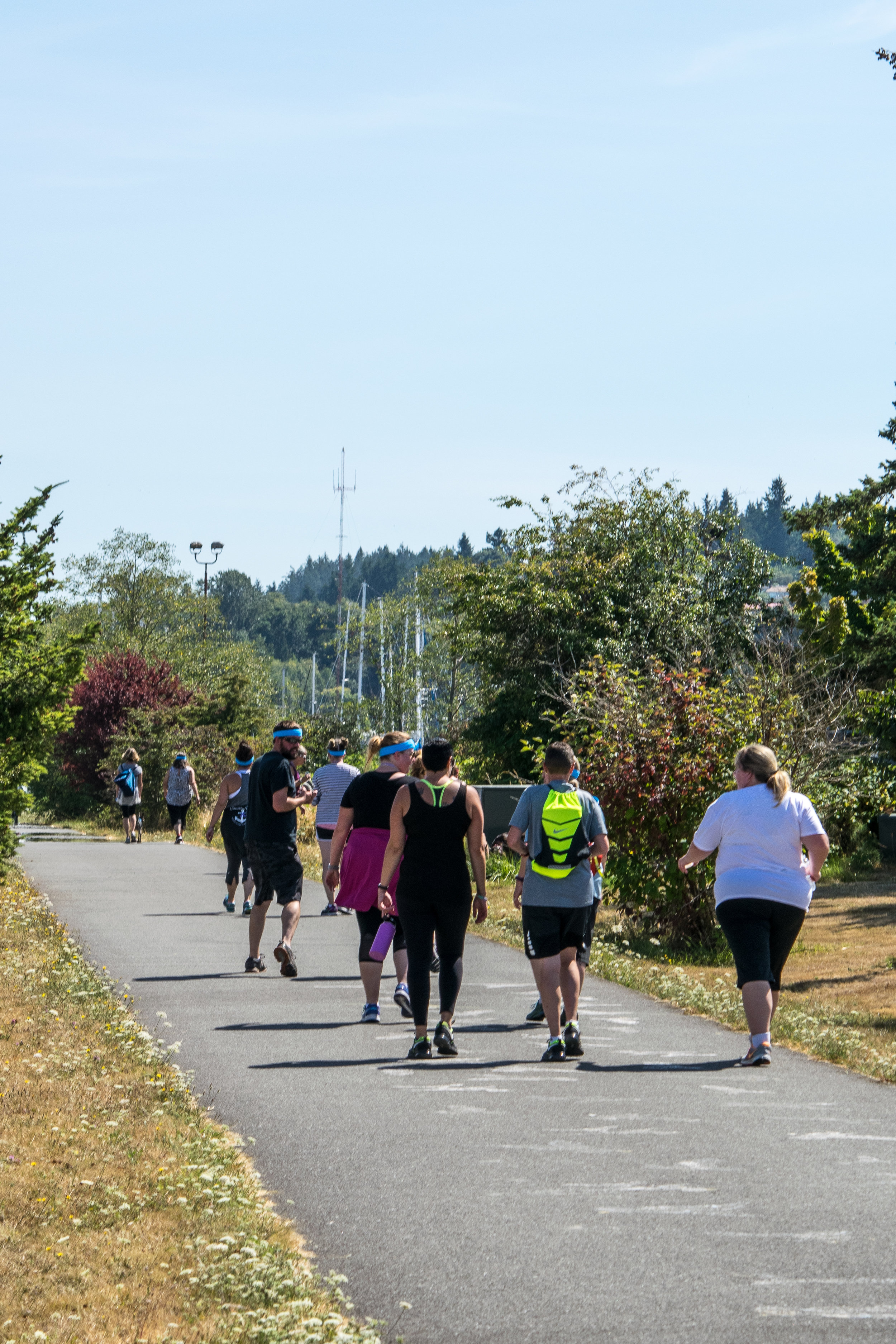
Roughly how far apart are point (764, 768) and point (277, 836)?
14.6 feet

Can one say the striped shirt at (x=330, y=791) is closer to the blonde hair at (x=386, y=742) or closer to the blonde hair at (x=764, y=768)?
the blonde hair at (x=386, y=742)

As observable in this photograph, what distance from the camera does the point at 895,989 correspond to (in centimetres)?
1220

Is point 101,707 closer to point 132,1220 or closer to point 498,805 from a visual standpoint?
point 498,805

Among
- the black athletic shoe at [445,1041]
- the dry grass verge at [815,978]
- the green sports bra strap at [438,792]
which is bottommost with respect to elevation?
the dry grass verge at [815,978]

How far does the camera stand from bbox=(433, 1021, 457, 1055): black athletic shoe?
8.59 metres

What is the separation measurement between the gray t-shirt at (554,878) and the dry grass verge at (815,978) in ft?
5.51

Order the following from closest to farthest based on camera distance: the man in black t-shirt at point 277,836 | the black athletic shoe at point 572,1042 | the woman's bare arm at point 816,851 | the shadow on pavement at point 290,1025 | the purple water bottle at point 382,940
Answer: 1. the woman's bare arm at point 816,851
2. the black athletic shoe at point 572,1042
3. the shadow on pavement at point 290,1025
4. the purple water bottle at point 382,940
5. the man in black t-shirt at point 277,836

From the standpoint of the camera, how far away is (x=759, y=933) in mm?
8469

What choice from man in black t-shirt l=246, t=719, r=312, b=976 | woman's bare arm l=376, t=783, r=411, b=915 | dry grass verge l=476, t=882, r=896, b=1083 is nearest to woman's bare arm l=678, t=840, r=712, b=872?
dry grass verge l=476, t=882, r=896, b=1083

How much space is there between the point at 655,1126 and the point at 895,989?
591 cm

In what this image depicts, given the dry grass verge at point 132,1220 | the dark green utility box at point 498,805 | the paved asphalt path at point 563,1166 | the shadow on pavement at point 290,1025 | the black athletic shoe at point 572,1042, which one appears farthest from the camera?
the dark green utility box at point 498,805

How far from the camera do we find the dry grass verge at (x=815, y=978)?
9.31 metres

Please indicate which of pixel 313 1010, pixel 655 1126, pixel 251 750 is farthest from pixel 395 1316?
pixel 251 750

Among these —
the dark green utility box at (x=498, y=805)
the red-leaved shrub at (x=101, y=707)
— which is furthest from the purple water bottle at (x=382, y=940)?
the red-leaved shrub at (x=101, y=707)
